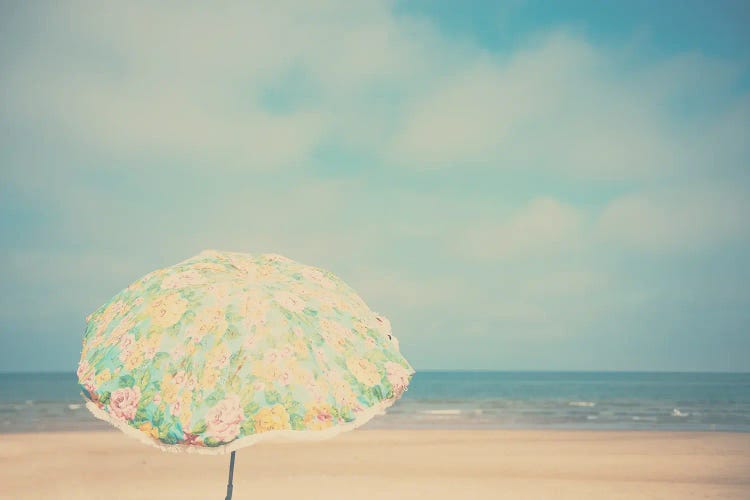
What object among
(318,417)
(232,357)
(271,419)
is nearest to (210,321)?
(232,357)

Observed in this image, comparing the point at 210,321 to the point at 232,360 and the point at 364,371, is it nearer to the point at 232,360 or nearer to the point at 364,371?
the point at 232,360

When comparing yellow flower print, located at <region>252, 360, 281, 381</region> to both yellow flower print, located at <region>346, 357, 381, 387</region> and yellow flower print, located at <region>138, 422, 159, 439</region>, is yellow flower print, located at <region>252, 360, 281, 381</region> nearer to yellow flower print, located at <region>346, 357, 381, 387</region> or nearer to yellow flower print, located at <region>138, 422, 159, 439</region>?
yellow flower print, located at <region>346, 357, 381, 387</region>

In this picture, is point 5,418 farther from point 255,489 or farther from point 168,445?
point 168,445

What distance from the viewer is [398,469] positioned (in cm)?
1510

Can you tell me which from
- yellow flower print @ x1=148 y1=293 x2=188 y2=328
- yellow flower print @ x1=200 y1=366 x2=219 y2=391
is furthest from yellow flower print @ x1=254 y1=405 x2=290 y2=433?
yellow flower print @ x1=148 y1=293 x2=188 y2=328

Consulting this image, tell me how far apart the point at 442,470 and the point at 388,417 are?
18.4 m

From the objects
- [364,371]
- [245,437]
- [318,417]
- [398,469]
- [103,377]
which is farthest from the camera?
[398,469]

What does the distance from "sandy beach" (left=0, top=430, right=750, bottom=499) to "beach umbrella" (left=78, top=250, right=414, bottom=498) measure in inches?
315

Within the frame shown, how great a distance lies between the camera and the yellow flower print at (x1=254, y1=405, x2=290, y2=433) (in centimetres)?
389

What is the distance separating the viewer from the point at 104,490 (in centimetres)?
1270

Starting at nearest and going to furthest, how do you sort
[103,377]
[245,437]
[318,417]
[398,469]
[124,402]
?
[245,437], [318,417], [124,402], [103,377], [398,469]

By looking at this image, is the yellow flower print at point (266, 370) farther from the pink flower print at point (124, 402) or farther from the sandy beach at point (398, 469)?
the sandy beach at point (398, 469)

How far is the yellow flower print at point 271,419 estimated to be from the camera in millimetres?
3893

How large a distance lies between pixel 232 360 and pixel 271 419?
18.3 inches
